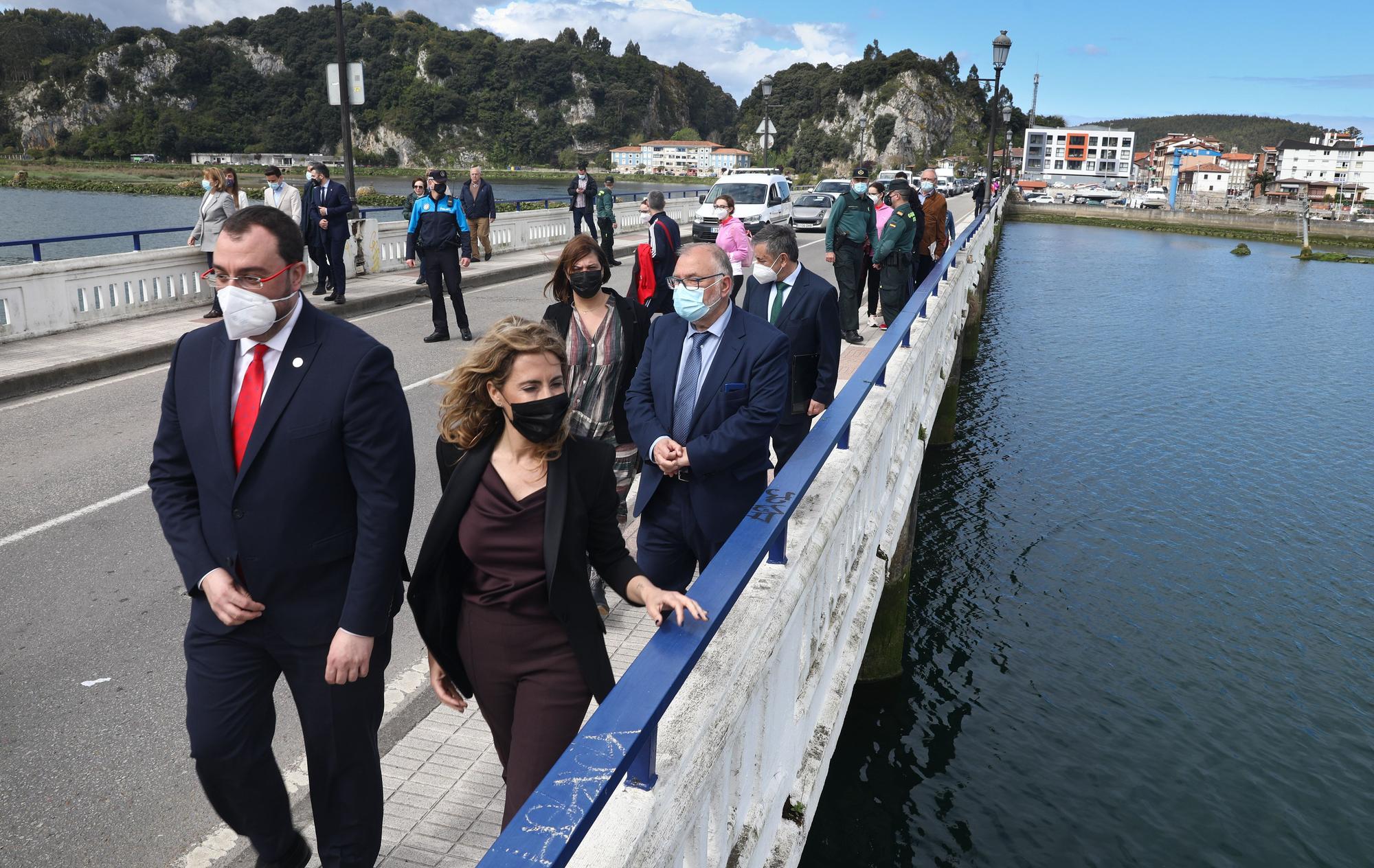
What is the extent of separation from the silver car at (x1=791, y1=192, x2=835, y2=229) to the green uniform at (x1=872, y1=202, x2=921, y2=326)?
1841 centimetres

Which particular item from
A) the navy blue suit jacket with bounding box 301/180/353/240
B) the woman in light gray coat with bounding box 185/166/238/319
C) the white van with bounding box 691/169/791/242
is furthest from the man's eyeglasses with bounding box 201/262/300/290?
the white van with bounding box 691/169/791/242

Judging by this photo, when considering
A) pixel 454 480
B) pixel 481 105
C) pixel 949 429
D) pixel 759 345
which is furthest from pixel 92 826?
pixel 481 105

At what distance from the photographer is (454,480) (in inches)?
109

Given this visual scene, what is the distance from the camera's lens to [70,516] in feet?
21.5

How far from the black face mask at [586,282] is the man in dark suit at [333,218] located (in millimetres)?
10531

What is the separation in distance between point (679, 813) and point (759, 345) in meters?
2.20

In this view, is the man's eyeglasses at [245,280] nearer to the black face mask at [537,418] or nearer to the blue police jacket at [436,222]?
the black face mask at [537,418]

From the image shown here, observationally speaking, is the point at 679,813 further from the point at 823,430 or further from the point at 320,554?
the point at 823,430

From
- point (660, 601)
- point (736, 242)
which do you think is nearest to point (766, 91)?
point (736, 242)

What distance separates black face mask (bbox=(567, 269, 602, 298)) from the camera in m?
4.73

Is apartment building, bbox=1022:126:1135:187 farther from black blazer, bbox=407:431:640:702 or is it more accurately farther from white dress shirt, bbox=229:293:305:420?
white dress shirt, bbox=229:293:305:420

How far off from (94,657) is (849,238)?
29.7 ft

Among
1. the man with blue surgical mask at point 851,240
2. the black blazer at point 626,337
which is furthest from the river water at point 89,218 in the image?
the black blazer at point 626,337

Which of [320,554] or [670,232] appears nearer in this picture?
[320,554]
